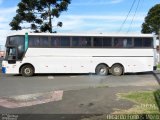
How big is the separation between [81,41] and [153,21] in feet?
209

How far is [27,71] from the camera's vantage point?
1026 inches

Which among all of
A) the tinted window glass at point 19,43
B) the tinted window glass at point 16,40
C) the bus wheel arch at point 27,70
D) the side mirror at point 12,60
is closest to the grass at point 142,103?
the bus wheel arch at point 27,70

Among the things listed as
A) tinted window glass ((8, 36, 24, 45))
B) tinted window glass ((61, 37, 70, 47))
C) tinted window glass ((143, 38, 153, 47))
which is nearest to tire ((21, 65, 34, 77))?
tinted window glass ((8, 36, 24, 45))

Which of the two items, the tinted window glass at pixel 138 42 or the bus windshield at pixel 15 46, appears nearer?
the bus windshield at pixel 15 46

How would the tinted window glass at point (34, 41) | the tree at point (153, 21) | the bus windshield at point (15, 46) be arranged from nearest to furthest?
the bus windshield at point (15, 46)
the tinted window glass at point (34, 41)
the tree at point (153, 21)

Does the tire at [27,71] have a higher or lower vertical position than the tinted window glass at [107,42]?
lower

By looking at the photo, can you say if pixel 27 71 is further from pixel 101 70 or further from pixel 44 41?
pixel 101 70

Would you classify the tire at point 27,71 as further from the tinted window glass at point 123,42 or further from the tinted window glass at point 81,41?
the tinted window glass at point 123,42

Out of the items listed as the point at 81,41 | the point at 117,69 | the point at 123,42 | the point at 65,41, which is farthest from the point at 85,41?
the point at 117,69

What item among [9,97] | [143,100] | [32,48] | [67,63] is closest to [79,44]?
[67,63]

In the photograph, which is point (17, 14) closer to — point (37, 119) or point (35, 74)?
point (35, 74)

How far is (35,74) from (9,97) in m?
13.2

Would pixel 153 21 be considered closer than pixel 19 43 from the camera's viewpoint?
No

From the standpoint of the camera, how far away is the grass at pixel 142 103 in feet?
34.6
